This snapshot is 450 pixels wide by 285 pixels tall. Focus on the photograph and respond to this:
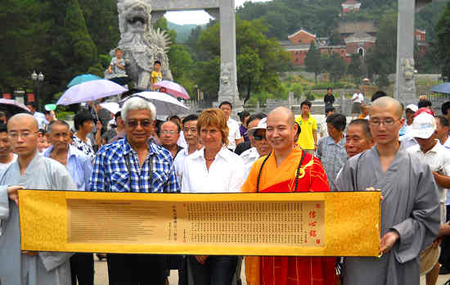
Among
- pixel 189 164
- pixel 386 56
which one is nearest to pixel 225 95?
pixel 189 164

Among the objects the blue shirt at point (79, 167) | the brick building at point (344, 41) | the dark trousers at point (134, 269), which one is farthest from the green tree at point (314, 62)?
the dark trousers at point (134, 269)

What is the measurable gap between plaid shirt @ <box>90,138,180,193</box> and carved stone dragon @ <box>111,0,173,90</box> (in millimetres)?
10685

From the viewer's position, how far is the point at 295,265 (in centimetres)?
309

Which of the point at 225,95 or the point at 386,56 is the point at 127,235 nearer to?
the point at 225,95

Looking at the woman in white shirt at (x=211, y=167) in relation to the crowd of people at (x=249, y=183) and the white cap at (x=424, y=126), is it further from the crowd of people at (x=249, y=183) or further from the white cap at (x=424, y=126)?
the white cap at (x=424, y=126)

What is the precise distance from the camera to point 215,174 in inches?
147

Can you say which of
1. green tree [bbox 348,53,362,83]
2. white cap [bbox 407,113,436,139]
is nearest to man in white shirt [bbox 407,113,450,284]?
white cap [bbox 407,113,436,139]

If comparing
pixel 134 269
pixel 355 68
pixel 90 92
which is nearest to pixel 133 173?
pixel 134 269

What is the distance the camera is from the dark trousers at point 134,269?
10.7ft

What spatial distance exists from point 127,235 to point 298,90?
51.4 m

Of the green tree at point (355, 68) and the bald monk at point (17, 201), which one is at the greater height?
the green tree at point (355, 68)

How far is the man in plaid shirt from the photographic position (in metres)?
3.25

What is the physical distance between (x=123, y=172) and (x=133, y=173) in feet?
0.23

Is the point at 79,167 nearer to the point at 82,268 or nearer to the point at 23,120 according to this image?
the point at 82,268
